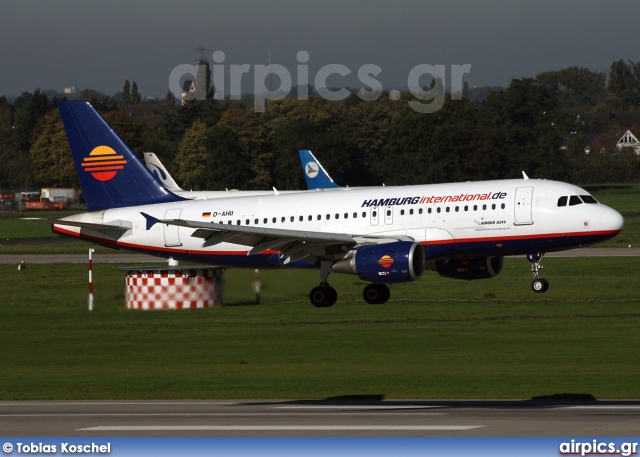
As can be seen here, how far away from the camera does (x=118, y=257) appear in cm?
10388

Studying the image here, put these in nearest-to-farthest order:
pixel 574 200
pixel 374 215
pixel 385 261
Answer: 1. pixel 385 261
2. pixel 574 200
3. pixel 374 215

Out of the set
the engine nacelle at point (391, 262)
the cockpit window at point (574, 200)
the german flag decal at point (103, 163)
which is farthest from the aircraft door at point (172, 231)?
the cockpit window at point (574, 200)

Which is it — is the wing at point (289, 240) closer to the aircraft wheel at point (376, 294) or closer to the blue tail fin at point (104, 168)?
the aircraft wheel at point (376, 294)

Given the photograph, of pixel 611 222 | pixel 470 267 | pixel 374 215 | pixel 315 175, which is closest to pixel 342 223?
pixel 374 215

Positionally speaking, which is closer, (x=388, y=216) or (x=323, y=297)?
(x=323, y=297)

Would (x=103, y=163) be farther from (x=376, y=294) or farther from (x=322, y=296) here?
(x=376, y=294)

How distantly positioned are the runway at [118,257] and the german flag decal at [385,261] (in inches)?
1901

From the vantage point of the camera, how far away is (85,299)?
5822cm

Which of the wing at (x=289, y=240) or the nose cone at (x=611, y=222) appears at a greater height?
the nose cone at (x=611, y=222)

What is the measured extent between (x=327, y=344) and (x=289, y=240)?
1236 centimetres

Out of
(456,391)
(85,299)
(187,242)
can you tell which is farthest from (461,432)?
(85,299)

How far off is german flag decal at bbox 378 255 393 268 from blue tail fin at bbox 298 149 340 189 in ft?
126

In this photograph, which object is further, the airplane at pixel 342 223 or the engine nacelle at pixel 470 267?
the engine nacelle at pixel 470 267

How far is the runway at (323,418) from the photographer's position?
110ft
